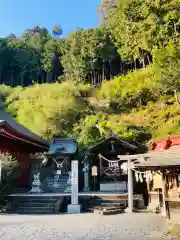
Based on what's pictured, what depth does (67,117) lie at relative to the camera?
30344mm

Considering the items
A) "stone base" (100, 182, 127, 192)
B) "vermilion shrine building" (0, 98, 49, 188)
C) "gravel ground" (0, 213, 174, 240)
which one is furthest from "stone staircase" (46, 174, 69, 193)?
"gravel ground" (0, 213, 174, 240)

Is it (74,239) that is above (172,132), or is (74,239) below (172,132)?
below

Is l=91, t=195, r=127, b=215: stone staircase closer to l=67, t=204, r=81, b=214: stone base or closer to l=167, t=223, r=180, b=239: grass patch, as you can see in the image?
l=67, t=204, r=81, b=214: stone base

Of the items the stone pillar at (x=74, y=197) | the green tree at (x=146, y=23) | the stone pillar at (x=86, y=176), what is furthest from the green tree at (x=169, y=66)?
the stone pillar at (x=74, y=197)

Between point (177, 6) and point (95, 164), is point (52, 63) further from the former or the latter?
point (95, 164)

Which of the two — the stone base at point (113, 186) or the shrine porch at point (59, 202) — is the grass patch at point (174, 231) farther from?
the stone base at point (113, 186)

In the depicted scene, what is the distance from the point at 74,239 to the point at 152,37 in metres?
22.3

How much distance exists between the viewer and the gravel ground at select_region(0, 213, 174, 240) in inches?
308

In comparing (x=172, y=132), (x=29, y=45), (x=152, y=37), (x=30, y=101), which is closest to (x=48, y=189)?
(x=172, y=132)

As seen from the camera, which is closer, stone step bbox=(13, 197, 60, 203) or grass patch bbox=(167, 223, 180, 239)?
grass patch bbox=(167, 223, 180, 239)

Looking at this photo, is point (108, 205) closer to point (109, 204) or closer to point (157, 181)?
point (109, 204)

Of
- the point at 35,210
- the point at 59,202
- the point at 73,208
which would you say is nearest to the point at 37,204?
the point at 35,210

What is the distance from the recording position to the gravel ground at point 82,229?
7823mm

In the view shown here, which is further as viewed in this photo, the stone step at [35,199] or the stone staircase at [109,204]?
the stone step at [35,199]
